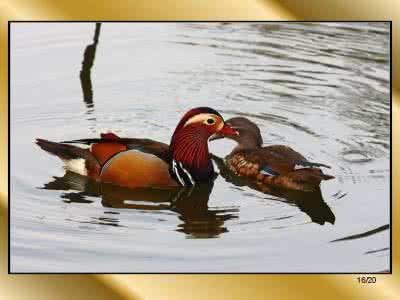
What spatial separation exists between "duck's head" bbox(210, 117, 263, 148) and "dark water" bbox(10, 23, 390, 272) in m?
0.05

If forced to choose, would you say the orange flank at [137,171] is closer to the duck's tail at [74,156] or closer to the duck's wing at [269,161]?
the duck's tail at [74,156]

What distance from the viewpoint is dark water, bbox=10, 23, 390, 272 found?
6.48 m

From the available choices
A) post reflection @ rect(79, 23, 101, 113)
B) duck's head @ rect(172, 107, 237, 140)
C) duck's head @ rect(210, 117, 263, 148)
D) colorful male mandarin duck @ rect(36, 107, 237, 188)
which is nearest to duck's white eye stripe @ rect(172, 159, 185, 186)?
colorful male mandarin duck @ rect(36, 107, 237, 188)

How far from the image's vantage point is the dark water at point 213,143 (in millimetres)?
6484

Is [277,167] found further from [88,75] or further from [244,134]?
[88,75]

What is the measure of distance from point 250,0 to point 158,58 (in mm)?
600

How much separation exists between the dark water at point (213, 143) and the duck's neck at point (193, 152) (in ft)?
0.25

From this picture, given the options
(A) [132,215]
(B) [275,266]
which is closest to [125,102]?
(A) [132,215]

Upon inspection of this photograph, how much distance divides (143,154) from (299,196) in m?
0.79

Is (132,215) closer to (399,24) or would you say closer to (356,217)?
(356,217)

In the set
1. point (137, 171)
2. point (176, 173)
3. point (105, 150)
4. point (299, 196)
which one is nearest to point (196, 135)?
point (176, 173)

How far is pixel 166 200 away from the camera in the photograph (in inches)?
267

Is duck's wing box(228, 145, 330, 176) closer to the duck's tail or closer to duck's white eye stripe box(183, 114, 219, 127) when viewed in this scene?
duck's white eye stripe box(183, 114, 219, 127)

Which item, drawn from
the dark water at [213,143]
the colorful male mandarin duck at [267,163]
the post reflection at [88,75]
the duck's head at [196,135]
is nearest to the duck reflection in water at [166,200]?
the dark water at [213,143]
